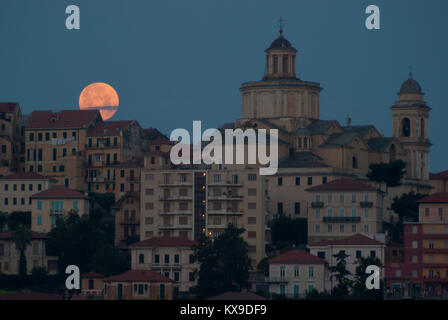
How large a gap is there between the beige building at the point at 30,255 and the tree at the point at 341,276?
24.5m

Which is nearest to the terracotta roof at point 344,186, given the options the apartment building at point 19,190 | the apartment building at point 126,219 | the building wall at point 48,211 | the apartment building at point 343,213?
the apartment building at point 343,213

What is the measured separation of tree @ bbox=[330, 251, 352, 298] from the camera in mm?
158750

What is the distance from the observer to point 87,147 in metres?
194

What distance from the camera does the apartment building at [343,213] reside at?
561 feet

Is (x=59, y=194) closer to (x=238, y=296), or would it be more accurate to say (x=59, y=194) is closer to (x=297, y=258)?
(x=297, y=258)

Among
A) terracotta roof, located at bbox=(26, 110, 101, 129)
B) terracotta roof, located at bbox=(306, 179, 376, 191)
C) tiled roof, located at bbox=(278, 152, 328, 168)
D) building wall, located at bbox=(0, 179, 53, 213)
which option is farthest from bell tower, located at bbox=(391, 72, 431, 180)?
building wall, located at bbox=(0, 179, 53, 213)

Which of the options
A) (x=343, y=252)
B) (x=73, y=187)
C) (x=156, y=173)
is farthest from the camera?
(x=73, y=187)

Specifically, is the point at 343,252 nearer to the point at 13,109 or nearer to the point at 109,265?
the point at 109,265

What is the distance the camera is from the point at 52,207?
17775 centimetres

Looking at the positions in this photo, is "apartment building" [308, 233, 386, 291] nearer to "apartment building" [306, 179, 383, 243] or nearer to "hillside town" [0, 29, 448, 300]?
"hillside town" [0, 29, 448, 300]
